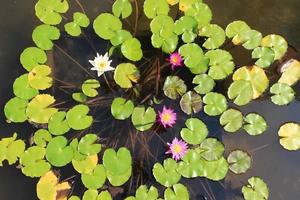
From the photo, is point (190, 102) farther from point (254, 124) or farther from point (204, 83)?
point (254, 124)

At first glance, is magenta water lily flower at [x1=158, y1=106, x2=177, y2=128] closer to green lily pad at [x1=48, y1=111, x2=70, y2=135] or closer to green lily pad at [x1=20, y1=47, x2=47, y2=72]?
green lily pad at [x1=48, y1=111, x2=70, y2=135]

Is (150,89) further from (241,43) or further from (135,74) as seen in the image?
(241,43)

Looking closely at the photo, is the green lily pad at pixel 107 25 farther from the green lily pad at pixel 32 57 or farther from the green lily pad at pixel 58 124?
the green lily pad at pixel 58 124

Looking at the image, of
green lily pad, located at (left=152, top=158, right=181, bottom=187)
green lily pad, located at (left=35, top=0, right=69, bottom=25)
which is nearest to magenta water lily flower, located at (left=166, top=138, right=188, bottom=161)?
green lily pad, located at (left=152, top=158, right=181, bottom=187)

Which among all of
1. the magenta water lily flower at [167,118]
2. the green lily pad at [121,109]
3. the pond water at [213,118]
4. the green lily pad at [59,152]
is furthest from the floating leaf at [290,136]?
the green lily pad at [59,152]

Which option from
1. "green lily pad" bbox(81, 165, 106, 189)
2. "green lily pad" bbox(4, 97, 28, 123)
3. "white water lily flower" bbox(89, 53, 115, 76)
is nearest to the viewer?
"green lily pad" bbox(81, 165, 106, 189)

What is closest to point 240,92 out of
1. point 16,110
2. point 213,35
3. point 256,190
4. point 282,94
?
point 282,94
